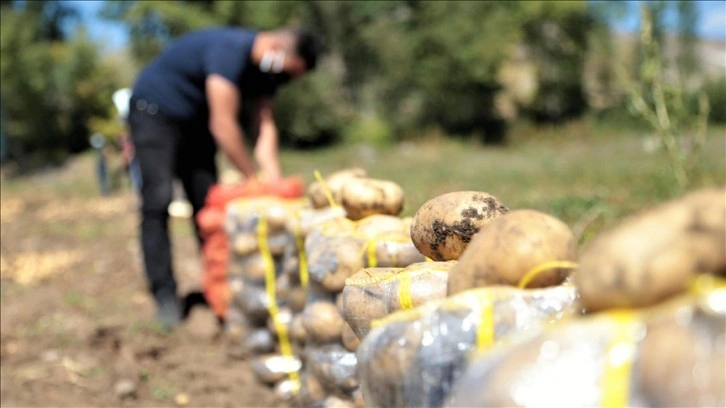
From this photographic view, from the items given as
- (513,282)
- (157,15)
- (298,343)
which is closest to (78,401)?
(298,343)

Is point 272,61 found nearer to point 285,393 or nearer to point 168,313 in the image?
point 168,313

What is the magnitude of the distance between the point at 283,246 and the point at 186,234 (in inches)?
204

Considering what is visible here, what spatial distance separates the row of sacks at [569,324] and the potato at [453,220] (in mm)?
348

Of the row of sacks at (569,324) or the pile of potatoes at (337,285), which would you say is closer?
the row of sacks at (569,324)

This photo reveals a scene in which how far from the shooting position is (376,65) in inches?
1069

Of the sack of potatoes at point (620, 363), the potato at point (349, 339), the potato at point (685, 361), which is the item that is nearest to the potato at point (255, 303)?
the potato at point (349, 339)

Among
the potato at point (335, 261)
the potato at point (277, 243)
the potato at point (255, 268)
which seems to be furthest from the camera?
the potato at point (255, 268)

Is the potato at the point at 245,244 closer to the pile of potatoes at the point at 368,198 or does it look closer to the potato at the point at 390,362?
the pile of potatoes at the point at 368,198

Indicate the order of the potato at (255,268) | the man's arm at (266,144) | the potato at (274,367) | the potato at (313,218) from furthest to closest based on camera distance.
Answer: the man's arm at (266,144) → the potato at (255,268) → the potato at (274,367) → the potato at (313,218)

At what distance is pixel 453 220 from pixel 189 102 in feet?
9.58

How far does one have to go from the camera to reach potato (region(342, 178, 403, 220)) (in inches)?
116

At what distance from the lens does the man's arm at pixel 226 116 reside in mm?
4465

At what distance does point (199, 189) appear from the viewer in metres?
4.96

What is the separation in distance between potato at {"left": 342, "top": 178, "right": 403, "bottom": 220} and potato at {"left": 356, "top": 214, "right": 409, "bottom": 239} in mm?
51
